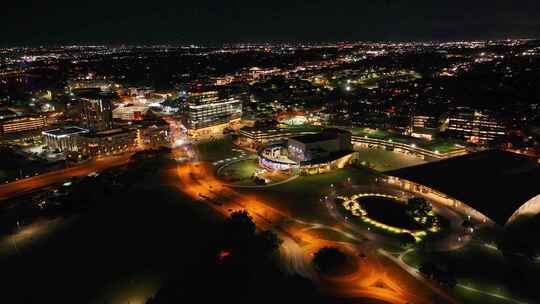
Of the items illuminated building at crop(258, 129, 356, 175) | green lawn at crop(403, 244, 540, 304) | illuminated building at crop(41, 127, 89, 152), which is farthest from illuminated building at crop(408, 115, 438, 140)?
illuminated building at crop(41, 127, 89, 152)

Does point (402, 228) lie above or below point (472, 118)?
below

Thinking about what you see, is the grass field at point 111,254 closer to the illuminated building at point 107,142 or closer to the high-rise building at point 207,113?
the illuminated building at point 107,142

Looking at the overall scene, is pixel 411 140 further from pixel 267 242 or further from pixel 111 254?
pixel 111 254

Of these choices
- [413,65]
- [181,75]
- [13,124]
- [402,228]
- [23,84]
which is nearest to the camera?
[402,228]

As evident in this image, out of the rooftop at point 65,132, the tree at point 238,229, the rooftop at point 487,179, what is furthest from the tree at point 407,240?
the rooftop at point 65,132

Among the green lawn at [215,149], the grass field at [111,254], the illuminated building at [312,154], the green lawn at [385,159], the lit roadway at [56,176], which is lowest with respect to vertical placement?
the grass field at [111,254]

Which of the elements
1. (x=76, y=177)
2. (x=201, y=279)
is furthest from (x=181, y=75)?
(x=201, y=279)

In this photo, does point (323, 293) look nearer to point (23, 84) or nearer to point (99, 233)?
point (99, 233)
